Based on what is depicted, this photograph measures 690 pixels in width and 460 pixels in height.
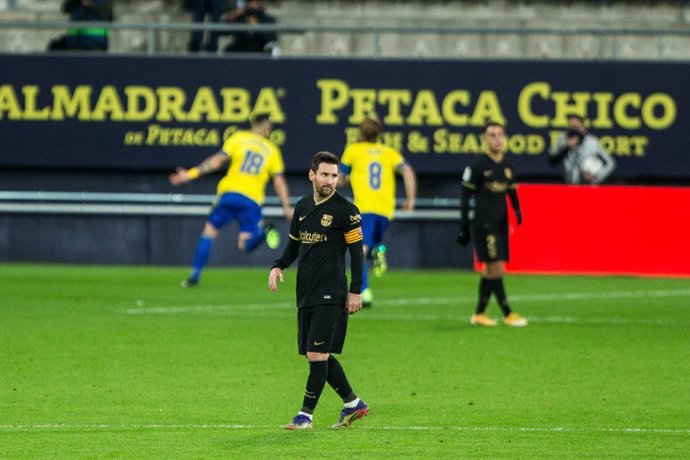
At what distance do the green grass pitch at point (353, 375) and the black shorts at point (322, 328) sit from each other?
544 mm

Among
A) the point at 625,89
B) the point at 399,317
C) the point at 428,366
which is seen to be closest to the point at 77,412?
the point at 428,366

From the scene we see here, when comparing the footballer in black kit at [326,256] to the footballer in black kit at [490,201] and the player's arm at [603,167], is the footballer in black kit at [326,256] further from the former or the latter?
the player's arm at [603,167]

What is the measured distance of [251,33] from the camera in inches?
998

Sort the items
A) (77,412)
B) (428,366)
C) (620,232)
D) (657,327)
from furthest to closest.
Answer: (620,232) < (657,327) < (428,366) < (77,412)

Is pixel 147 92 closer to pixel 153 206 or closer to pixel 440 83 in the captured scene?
pixel 153 206

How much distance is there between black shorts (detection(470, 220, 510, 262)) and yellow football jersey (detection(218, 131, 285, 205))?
4.81 m

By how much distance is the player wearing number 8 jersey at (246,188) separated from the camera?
2077 cm

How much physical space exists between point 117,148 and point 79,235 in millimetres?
1511

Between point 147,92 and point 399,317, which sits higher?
point 147,92

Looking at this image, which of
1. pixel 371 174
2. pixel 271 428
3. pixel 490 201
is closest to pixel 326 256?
pixel 271 428

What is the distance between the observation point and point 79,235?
25062mm

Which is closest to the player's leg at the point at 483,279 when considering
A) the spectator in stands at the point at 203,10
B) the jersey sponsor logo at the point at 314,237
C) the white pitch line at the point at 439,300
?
the white pitch line at the point at 439,300

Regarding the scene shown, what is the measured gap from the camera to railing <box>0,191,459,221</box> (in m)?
24.9

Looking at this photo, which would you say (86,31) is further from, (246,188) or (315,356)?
(315,356)
